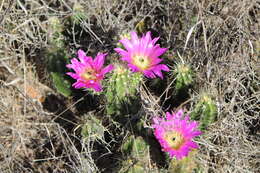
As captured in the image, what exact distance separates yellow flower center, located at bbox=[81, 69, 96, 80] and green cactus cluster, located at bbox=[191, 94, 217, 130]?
1.87 ft

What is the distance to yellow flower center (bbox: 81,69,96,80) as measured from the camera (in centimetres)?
200

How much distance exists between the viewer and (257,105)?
222cm

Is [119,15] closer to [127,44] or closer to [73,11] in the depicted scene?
[73,11]

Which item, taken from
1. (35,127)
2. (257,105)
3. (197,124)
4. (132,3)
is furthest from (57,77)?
(257,105)

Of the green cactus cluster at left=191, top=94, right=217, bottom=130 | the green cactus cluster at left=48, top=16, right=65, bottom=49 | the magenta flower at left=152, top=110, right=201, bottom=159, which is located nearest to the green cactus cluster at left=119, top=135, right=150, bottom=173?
the magenta flower at left=152, top=110, right=201, bottom=159

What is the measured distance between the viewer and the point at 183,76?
1.97 m

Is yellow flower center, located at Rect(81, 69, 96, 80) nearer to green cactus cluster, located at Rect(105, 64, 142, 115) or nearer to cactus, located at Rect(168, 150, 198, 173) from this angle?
green cactus cluster, located at Rect(105, 64, 142, 115)

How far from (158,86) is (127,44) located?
35cm

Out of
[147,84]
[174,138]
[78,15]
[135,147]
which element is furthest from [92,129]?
[78,15]

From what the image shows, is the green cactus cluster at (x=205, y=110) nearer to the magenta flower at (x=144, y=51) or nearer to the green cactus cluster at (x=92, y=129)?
the magenta flower at (x=144, y=51)

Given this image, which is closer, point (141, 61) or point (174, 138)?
point (174, 138)

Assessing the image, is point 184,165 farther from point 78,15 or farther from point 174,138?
point 78,15

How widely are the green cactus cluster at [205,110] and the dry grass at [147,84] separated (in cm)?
8

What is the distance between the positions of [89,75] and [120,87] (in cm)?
26
